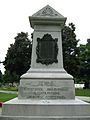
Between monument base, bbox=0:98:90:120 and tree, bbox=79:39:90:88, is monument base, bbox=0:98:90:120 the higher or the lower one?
the lower one

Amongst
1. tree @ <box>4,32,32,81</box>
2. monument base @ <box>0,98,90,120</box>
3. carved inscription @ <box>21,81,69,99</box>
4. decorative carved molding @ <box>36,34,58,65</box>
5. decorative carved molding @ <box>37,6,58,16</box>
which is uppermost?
tree @ <box>4,32,32,81</box>

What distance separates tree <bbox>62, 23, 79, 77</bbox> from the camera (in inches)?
1722

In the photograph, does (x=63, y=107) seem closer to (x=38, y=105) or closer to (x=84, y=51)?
(x=38, y=105)

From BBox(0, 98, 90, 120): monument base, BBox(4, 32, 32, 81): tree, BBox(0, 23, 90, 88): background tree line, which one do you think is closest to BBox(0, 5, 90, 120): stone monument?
BBox(0, 98, 90, 120): monument base

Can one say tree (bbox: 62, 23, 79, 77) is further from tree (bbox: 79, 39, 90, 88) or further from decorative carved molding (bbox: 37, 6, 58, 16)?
decorative carved molding (bbox: 37, 6, 58, 16)

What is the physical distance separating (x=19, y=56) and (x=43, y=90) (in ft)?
112

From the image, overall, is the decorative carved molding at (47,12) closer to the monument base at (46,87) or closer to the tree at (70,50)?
the monument base at (46,87)

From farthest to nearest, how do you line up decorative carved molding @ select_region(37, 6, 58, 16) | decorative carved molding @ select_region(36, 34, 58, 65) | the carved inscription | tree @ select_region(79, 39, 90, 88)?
tree @ select_region(79, 39, 90, 88) → decorative carved molding @ select_region(37, 6, 58, 16) → decorative carved molding @ select_region(36, 34, 58, 65) → the carved inscription

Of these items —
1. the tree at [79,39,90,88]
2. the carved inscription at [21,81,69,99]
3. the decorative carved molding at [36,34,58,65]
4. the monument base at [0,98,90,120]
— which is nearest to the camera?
the monument base at [0,98,90,120]

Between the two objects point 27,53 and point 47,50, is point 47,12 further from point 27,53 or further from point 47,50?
point 27,53

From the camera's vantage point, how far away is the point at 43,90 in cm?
1251

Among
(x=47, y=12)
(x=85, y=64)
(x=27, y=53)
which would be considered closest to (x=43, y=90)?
(x=47, y=12)

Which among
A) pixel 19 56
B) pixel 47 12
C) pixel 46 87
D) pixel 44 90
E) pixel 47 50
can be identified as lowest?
pixel 44 90

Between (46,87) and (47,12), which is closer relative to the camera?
(46,87)
